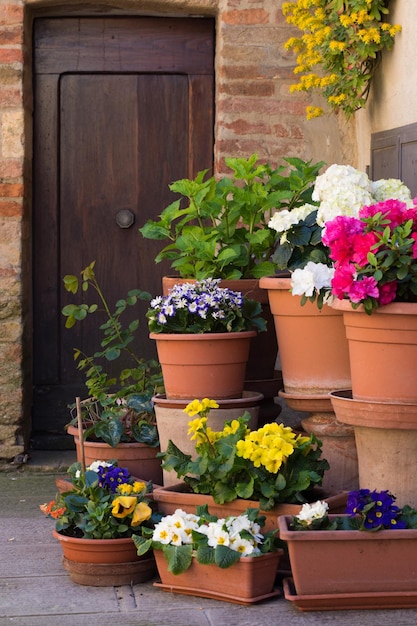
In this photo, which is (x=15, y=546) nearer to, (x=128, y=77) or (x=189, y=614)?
(x=189, y=614)

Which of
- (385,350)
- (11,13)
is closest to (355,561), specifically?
(385,350)

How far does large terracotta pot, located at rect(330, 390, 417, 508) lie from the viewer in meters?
3.41

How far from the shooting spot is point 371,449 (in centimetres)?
354

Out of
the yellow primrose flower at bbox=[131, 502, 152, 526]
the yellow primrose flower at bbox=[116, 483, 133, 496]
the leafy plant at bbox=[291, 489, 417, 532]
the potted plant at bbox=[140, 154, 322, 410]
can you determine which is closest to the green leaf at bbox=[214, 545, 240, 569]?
the leafy plant at bbox=[291, 489, 417, 532]

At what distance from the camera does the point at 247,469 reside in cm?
353

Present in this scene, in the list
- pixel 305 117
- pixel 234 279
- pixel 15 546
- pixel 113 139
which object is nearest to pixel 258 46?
pixel 305 117

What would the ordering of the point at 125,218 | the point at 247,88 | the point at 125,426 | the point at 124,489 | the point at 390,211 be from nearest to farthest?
the point at 390,211 < the point at 124,489 < the point at 125,426 < the point at 247,88 < the point at 125,218

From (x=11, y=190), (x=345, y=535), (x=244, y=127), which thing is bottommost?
(x=345, y=535)

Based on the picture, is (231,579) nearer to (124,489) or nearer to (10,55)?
(124,489)

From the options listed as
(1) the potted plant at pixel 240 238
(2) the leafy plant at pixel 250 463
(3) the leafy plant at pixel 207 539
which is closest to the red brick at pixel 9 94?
(1) the potted plant at pixel 240 238

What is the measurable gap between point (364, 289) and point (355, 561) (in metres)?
0.88

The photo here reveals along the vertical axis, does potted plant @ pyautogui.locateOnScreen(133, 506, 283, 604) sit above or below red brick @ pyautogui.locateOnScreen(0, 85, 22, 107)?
below

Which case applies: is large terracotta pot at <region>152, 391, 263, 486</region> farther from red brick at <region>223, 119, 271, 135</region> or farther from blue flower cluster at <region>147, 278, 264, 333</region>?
red brick at <region>223, 119, 271, 135</region>

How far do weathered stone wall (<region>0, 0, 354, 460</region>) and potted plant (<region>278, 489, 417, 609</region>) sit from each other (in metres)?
2.46
